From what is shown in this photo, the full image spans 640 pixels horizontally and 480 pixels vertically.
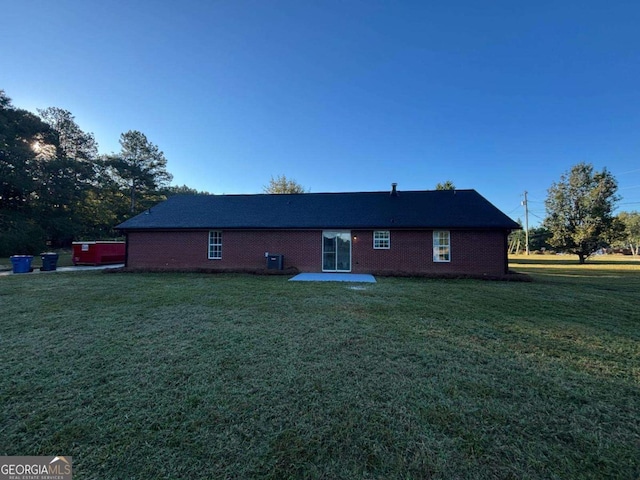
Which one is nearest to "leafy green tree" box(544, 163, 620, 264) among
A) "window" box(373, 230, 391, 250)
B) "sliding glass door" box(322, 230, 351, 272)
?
"window" box(373, 230, 391, 250)

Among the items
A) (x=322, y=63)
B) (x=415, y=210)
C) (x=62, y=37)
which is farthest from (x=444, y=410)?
(x=62, y=37)

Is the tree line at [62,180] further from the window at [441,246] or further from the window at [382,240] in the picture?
the window at [441,246]

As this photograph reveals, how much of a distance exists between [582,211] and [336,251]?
92.7 ft

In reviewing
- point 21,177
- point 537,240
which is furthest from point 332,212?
point 537,240

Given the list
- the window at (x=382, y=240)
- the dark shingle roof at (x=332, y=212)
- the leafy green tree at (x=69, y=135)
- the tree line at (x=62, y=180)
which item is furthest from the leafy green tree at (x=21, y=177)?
the window at (x=382, y=240)

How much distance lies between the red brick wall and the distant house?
0.05 meters

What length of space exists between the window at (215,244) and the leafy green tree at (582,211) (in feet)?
105

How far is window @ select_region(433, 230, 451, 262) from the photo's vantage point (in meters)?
13.4

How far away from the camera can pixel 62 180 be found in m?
27.6

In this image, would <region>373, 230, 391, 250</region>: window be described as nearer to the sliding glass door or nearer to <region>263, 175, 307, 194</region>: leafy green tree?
the sliding glass door

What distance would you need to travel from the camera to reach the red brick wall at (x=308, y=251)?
13117mm

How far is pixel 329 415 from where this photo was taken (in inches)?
101

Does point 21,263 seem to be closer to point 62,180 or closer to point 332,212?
point 332,212

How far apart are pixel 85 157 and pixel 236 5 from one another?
33.1 metres
